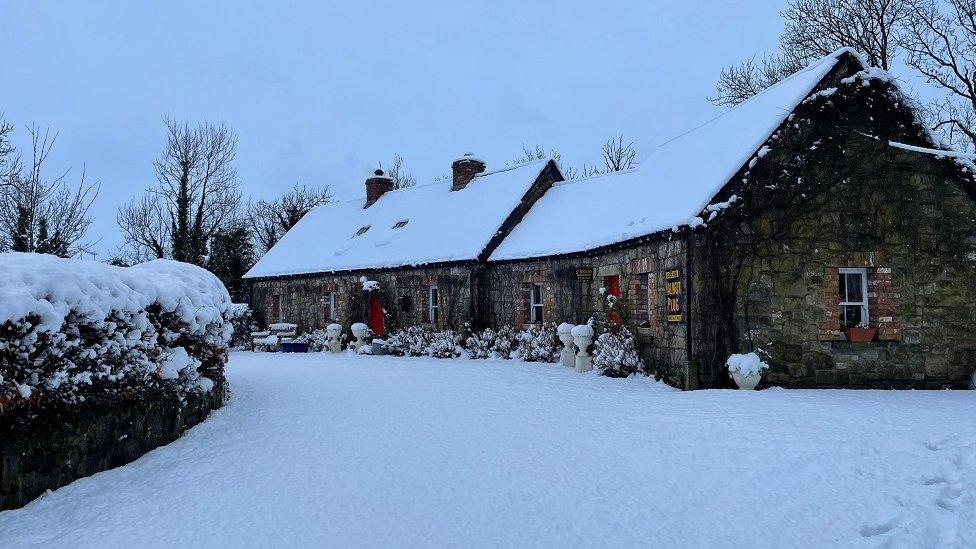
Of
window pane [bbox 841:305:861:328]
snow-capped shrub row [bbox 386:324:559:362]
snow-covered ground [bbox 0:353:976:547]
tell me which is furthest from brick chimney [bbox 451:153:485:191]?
snow-covered ground [bbox 0:353:976:547]

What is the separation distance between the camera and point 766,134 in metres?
11.7

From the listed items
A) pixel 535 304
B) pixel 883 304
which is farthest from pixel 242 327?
pixel 883 304

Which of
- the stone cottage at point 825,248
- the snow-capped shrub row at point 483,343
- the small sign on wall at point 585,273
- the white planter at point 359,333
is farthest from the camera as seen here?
the white planter at point 359,333

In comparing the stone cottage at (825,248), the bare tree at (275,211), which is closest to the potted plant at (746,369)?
the stone cottage at (825,248)

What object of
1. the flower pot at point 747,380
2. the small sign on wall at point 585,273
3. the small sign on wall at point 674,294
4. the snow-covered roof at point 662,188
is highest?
the snow-covered roof at point 662,188

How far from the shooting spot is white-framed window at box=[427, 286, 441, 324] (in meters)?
21.2

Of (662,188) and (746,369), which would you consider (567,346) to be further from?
(746,369)

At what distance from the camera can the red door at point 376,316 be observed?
2306cm

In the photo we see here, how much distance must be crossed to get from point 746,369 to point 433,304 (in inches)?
475

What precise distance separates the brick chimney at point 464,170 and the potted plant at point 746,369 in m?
15.8

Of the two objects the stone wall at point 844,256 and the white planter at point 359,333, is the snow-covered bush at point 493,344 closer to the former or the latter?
the white planter at point 359,333

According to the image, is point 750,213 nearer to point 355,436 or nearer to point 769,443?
point 769,443

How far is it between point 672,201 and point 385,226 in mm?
14330

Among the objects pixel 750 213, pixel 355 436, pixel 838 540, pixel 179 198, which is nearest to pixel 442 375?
pixel 355 436
